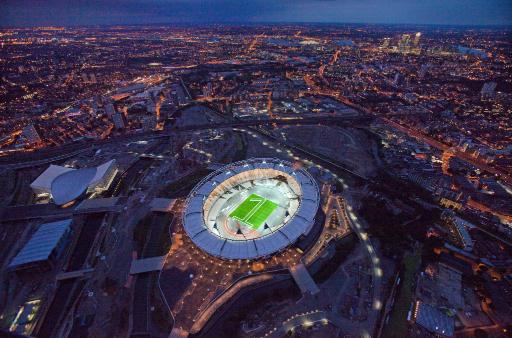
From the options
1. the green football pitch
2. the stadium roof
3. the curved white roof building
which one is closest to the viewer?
the stadium roof

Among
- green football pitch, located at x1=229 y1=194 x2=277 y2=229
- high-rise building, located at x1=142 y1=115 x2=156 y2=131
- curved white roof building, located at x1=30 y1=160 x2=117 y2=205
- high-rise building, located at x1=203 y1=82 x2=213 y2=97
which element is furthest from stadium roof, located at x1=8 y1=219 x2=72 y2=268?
high-rise building, located at x1=203 y1=82 x2=213 y2=97

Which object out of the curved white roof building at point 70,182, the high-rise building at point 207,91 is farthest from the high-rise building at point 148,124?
the high-rise building at point 207,91

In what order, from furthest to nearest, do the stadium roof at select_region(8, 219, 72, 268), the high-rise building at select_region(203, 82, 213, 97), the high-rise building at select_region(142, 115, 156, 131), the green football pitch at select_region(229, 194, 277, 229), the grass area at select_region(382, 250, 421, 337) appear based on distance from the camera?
the high-rise building at select_region(203, 82, 213, 97), the high-rise building at select_region(142, 115, 156, 131), the green football pitch at select_region(229, 194, 277, 229), the stadium roof at select_region(8, 219, 72, 268), the grass area at select_region(382, 250, 421, 337)

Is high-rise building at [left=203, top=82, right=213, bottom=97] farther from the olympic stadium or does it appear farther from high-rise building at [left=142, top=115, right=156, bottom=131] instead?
the olympic stadium

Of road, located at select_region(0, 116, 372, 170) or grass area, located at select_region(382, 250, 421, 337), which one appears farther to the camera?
road, located at select_region(0, 116, 372, 170)

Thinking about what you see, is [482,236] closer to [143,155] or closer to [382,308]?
[382,308]

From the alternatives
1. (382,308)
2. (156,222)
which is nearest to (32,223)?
(156,222)

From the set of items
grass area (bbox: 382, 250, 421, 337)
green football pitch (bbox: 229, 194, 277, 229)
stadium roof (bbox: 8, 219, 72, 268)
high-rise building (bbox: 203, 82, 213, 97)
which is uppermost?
high-rise building (bbox: 203, 82, 213, 97)

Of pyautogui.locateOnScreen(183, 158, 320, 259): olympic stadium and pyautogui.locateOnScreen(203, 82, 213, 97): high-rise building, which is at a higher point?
pyautogui.locateOnScreen(203, 82, 213, 97): high-rise building

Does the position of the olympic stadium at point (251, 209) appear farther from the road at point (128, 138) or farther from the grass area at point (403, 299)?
the road at point (128, 138)
